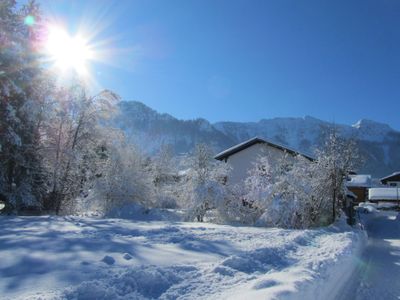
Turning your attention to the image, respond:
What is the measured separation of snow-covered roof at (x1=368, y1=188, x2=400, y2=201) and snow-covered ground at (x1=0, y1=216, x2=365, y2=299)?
64.0 m

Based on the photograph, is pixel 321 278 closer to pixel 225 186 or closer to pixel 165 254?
pixel 165 254

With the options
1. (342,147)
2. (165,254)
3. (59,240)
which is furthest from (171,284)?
(342,147)

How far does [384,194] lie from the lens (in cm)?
6631

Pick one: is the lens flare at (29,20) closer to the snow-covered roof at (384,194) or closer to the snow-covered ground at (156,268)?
the snow-covered ground at (156,268)

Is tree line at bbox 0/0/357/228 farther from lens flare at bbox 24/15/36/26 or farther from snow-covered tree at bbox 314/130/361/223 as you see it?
lens flare at bbox 24/15/36/26

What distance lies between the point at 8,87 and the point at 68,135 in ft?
15.9

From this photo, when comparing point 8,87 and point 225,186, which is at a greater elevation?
point 8,87

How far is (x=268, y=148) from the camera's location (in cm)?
3027

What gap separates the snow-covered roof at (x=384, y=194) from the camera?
2562 inches

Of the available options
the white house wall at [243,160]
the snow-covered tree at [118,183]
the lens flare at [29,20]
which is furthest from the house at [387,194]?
the lens flare at [29,20]

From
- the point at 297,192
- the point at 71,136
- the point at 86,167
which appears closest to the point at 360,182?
the point at 297,192

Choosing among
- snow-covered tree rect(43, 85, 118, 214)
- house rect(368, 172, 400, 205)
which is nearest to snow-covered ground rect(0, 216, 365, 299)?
snow-covered tree rect(43, 85, 118, 214)

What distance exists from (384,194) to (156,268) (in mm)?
70748

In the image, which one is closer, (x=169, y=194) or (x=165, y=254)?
(x=165, y=254)
